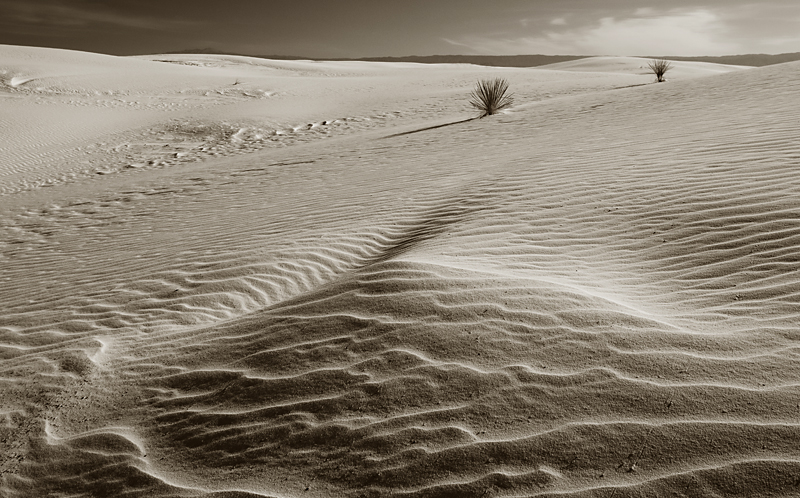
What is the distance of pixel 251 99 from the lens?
22.2 meters

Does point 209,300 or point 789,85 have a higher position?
point 789,85

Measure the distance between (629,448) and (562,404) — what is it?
0.36 meters

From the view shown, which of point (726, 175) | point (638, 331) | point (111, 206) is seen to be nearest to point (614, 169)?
point (726, 175)

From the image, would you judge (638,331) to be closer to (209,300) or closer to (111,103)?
(209,300)

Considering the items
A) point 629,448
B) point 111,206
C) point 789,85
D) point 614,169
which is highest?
point 789,85

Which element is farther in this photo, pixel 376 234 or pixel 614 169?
pixel 614 169

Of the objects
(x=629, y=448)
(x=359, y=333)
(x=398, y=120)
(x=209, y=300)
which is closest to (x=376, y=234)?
(x=209, y=300)

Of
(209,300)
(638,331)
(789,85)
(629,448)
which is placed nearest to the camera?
(629,448)

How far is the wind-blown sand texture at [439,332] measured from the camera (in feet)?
7.85

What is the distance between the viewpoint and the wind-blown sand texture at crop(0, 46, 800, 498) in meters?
2.39

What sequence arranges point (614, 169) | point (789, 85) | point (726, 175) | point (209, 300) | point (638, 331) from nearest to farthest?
point (638, 331) < point (209, 300) < point (726, 175) < point (614, 169) < point (789, 85)

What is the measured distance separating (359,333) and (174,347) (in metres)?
1.23

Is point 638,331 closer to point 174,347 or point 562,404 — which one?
point 562,404

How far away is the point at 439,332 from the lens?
3258mm
